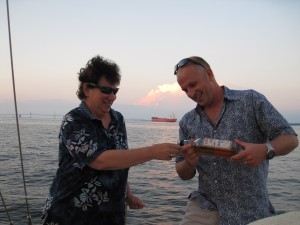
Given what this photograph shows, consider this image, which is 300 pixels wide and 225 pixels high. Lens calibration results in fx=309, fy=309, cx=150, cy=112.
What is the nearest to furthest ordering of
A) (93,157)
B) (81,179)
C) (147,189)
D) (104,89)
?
(93,157)
(81,179)
(104,89)
(147,189)

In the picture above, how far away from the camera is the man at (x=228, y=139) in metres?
2.95

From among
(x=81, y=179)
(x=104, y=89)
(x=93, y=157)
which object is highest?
(x=104, y=89)

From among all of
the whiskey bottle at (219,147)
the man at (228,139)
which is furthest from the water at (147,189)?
the whiskey bottle at (219,147)

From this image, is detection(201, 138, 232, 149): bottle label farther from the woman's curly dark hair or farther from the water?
the water

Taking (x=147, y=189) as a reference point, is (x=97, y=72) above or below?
above

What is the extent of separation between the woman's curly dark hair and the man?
26.2 inches

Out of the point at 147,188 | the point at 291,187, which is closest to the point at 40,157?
the point at 147,188

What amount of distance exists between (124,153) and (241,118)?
1.21 m

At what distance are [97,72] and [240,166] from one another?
→ 67.9 inches

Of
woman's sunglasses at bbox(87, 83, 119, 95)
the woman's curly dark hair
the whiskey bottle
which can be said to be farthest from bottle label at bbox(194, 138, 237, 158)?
the woman's curly dark hair

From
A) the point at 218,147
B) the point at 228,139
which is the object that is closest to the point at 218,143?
the point at 218,147

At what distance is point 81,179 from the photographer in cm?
301

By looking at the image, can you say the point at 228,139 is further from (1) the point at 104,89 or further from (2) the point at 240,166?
(1) the point at 104,89

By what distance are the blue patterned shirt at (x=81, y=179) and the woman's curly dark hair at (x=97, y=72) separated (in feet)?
0.87
